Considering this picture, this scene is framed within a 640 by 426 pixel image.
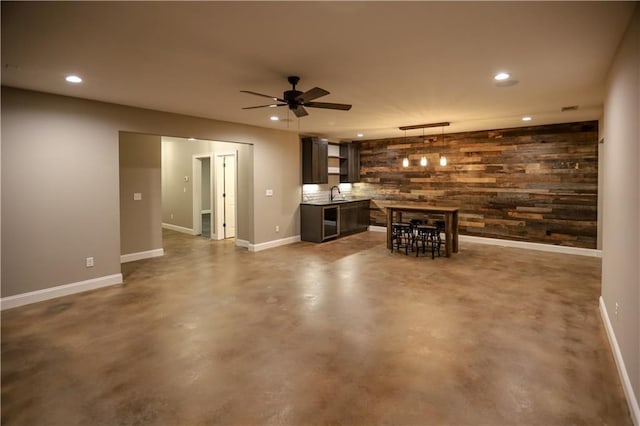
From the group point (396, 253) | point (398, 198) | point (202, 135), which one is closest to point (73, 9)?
point (202, 135)

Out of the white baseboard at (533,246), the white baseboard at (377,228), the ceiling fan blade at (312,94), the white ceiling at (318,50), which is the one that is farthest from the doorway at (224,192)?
the white baseboard at (533,246)

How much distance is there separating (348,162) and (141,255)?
545cm

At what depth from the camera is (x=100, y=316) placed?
3646 mm

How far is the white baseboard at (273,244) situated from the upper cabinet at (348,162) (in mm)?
2381

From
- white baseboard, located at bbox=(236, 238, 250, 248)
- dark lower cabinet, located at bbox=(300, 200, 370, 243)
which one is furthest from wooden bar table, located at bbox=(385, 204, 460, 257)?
white baseboard, located at bbox=(236, 238, 250, 248)

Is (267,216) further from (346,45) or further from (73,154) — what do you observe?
(346,45)

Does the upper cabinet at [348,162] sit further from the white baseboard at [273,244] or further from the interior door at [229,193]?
the interior door at [229,193]

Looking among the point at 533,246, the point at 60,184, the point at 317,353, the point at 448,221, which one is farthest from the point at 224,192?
the point at 533,246

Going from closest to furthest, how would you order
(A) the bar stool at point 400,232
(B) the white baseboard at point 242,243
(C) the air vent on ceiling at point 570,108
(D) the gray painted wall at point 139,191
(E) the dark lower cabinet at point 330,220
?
(C) the air vent on ceiling at point 570,108 < (D) the gray painted wall at point 139,191 < (A) the bar stool at point 400,232 < (B) the white baseboard at point 242,243 < (E) the dark lower cabinet at point 330,220

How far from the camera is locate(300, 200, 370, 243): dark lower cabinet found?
302 inches

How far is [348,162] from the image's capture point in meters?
9.24

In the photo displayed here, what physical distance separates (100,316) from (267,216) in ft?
12.6

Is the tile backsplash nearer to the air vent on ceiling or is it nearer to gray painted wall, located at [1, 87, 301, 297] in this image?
gray painted wall, located at [1, 87, 301, 297]

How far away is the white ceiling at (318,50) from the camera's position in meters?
2.20
